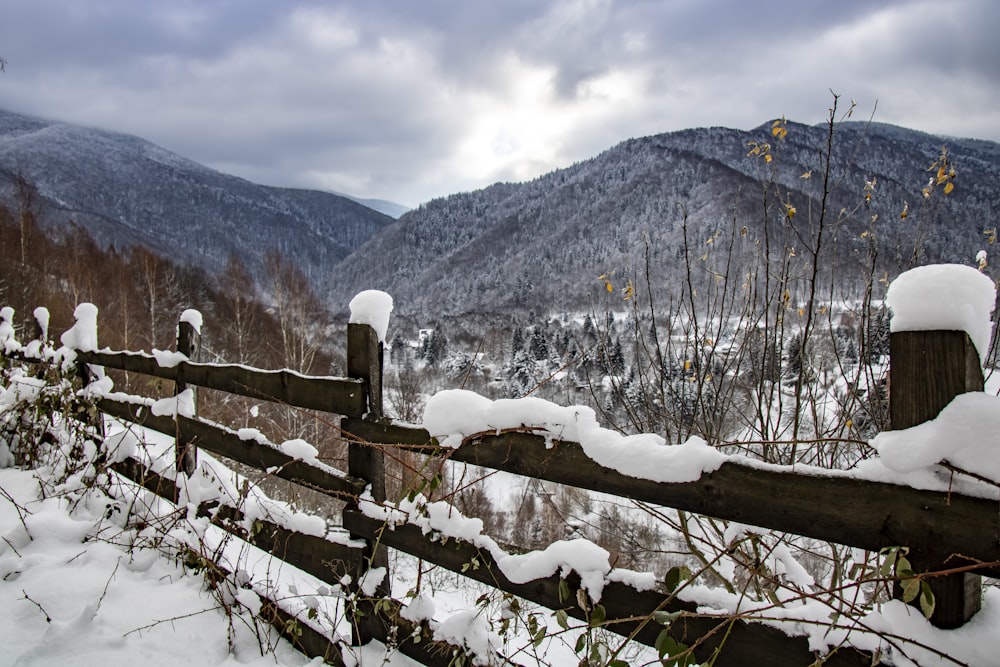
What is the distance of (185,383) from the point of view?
3.26 m

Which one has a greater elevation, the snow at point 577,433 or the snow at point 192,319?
the snow at point 192,319

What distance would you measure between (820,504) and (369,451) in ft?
5.39

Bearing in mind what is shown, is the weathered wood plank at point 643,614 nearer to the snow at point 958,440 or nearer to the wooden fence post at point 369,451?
the wooden fence post at point 369,451

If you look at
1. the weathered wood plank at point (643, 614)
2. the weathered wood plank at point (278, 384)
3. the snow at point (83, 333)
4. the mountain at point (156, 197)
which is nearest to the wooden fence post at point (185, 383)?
the weathered wood plank at point (278, 384)

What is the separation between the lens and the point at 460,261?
139 metres

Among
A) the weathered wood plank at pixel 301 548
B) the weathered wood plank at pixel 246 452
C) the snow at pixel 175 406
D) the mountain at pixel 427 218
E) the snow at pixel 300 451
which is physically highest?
the mountain at pixel 427 218

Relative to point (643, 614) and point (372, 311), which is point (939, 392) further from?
point (372, 311)

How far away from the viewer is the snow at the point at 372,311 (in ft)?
7.26

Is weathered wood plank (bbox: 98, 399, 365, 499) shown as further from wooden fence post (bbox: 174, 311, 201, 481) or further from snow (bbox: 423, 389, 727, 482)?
snow (bbox: 423, 389, 727, 482)

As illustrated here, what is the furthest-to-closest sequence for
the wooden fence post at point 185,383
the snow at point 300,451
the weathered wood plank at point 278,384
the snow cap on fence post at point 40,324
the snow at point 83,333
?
the snow cap on fence post at point 40,324 < the snow at point 83,333 < the wooden fence post at point 185,383 < the snow at point 300,451 < the weathered wood plank at point 278,384

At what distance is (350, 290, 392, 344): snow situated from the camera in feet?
7.26

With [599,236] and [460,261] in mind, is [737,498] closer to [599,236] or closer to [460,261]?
[599,236]

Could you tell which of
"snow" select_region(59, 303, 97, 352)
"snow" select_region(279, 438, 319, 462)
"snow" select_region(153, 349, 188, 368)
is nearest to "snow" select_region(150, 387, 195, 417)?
"snow" select_region(153, 349, 188, 368)

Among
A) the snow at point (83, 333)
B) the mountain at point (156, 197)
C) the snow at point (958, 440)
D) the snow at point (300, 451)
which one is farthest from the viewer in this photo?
the mountain at point (156, 197)
